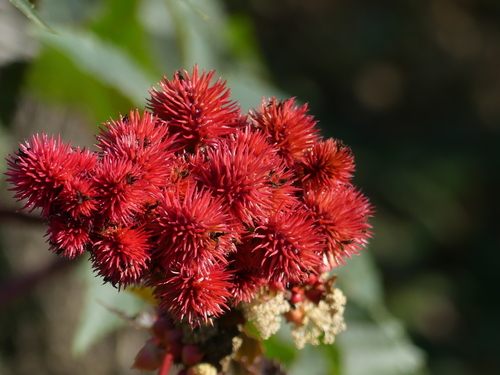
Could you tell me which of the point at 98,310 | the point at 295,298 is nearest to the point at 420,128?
the point at 98,310

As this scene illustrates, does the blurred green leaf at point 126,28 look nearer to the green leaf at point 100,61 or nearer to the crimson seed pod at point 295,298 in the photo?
the green leaf at point 100,61

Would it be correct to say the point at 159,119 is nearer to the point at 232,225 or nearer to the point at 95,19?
the point at 232,225

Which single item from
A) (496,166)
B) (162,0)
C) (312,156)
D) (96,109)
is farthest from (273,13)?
(312,156)

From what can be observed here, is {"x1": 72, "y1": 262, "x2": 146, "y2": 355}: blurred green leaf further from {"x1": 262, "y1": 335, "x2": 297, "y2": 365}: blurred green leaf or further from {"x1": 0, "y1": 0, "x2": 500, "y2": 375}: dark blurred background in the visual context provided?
{"x1": 0, "y1": 0, "x2": 500, "y2": 375}: dark blurred background

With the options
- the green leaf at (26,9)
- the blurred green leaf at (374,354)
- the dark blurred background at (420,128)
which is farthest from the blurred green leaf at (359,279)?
the dark blurred background at (420,128)

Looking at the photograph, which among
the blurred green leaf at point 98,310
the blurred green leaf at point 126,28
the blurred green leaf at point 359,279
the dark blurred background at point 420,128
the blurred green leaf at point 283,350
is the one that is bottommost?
the blurred green leaf at point 98,310

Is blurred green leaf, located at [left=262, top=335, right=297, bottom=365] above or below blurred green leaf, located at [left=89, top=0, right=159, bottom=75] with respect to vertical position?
below

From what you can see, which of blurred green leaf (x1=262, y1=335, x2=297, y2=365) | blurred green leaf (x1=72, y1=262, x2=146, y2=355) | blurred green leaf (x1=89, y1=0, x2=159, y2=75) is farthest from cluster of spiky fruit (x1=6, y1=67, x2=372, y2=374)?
blurred green leaf (x1=89, y1=0, x2=159, y2=75)

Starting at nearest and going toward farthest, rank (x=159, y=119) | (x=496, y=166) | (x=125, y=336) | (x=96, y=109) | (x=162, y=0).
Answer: (x=159, y=119) < (x=96, y=109) < (x=162, y=0) < (x=125, y=336) < (x=496, y=166)
